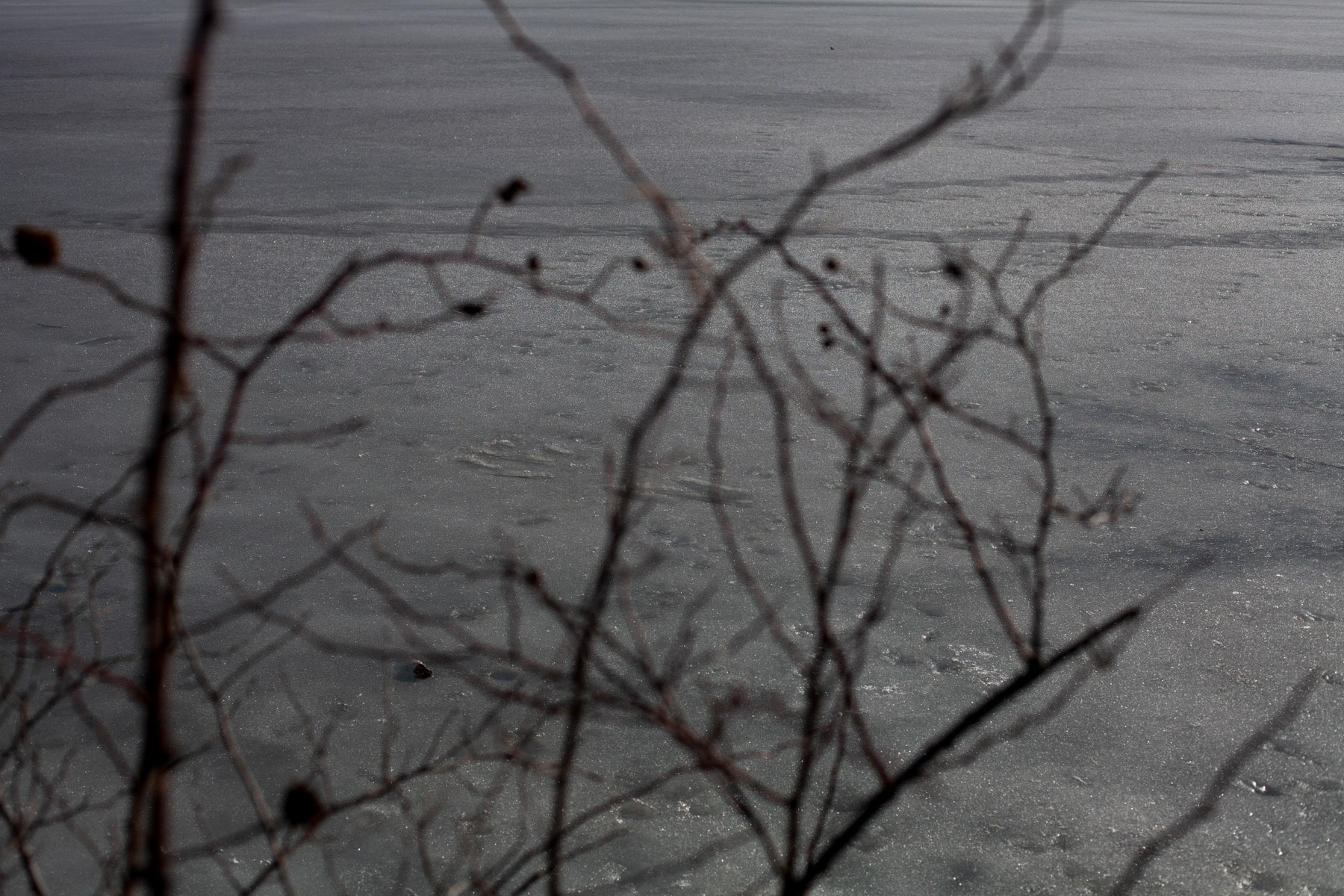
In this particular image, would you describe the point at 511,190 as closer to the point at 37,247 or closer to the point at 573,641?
the point at 37,247

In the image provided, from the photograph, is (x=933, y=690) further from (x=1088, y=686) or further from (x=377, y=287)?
(x=377, y=287)

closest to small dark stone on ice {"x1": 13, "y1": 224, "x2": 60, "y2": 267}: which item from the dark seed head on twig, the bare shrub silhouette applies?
the bare shrub silhouette

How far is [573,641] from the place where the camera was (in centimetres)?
133

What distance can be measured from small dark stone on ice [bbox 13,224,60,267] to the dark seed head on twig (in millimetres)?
282

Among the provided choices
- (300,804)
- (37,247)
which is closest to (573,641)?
(300,804)

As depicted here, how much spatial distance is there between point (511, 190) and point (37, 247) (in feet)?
1.00

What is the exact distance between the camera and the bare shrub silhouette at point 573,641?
0.87 metres

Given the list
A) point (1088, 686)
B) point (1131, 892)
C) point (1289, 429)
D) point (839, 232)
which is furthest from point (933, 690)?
point (839, 232)

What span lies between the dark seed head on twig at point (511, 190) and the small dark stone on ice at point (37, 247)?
282 mm

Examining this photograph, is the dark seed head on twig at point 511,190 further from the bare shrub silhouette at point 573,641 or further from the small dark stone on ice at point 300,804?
the small dark stone on ice at point 300,804

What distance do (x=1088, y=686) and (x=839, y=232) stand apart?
12.9 feet

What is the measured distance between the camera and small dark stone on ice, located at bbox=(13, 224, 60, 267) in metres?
0.74

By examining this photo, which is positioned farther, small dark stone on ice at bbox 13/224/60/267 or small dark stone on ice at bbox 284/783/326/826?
small dark stone on ice at bbox 284/783/326/826

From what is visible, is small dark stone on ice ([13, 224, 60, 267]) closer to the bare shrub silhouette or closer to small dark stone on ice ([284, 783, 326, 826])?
the bare shrub silhouette
